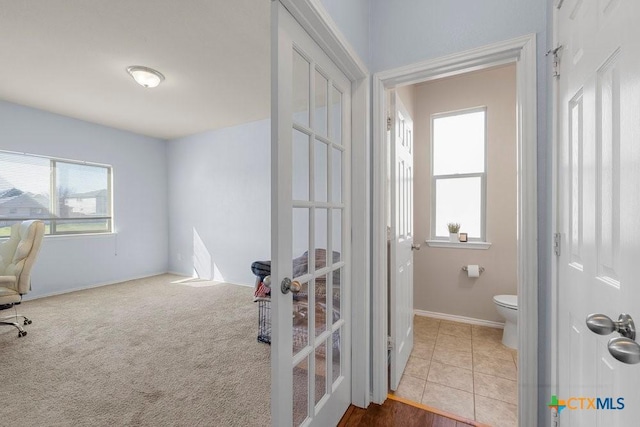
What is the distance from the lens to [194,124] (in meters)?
4.36

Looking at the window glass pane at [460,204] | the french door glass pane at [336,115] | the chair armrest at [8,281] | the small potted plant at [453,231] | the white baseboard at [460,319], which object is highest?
the french door glass pane at [336,115]

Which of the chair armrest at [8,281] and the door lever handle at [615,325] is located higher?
the door lever handle at [615,325]

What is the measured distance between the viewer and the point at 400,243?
6.23 feet

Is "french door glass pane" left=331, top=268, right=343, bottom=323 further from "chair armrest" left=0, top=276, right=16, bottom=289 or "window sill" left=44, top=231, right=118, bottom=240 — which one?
"window sill" left=44, top=231, right=118, bottom=240

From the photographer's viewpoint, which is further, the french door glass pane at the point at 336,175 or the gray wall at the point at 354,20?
the french door glass pane at the point at 336,175

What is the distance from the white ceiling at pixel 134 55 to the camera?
6.36 ft

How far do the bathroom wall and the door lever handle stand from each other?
2.32 meters

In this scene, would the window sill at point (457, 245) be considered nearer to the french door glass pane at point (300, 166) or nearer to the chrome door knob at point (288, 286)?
the french door glass pane at point (300, 166)

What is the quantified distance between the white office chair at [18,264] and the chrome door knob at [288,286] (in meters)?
3.02

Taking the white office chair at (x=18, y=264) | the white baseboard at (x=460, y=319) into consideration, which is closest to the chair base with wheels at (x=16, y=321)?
the white office chair at (x=18, y=264)

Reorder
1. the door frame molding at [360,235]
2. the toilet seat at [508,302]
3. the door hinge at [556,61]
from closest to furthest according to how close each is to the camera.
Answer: the door hinge at [556,61] → the door frame molding at [360,235] → the toilet seat at [508,302]

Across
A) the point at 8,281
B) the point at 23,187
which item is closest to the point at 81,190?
the point at 23,187

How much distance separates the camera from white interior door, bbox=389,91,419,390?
69.0 inches

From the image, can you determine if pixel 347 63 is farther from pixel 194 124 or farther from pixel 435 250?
pixel 194 124
